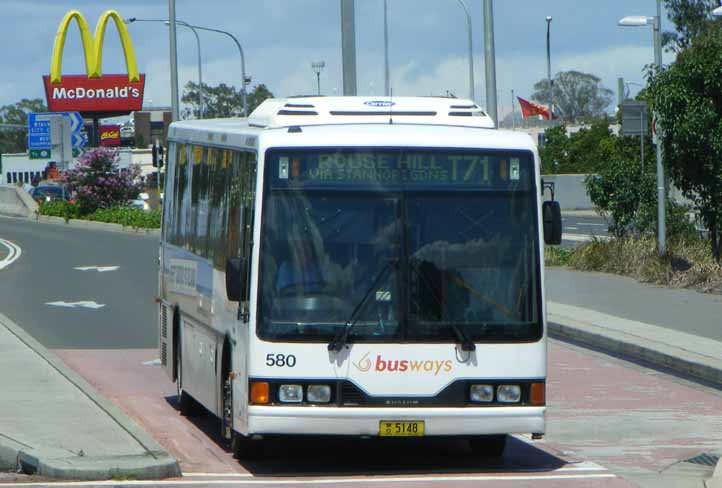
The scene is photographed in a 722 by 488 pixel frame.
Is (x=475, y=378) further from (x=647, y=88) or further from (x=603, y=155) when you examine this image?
(x=603, y=155)

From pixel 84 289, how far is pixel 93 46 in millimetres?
68665

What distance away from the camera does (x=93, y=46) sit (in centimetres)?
9456

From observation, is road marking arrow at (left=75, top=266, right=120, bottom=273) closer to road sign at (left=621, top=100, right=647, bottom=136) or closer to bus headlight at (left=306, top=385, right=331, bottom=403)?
road sign at (left=621, top=100, right=647, bottom=136)

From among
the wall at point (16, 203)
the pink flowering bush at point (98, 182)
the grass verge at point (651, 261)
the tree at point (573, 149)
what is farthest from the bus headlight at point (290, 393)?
the tree at point (573, 149)

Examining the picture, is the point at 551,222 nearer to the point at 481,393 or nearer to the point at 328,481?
the point at 481,393

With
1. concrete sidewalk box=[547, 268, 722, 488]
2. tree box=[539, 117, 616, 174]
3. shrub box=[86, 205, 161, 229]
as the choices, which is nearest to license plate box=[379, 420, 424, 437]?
concrete sidewalk box=[547, 268, 722, 488]

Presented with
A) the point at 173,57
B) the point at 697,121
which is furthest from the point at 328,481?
the point at 173,57

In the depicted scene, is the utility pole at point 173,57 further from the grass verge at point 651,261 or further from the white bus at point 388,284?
the white bus at point 388,284

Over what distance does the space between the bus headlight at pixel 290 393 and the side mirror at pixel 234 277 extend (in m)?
0.75

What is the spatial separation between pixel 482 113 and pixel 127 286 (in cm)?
1808

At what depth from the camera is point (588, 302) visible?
918 inches

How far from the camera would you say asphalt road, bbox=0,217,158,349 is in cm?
2142

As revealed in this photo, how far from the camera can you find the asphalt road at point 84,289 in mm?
21422

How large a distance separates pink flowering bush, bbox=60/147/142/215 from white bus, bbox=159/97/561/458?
4438 centimetres
